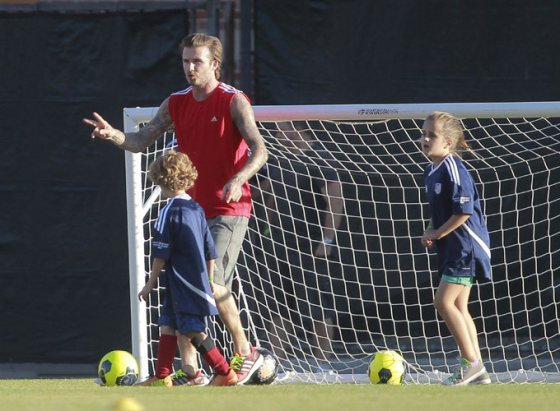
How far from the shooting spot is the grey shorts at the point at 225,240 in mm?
6262

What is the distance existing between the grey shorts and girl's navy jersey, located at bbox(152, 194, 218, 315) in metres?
0.15

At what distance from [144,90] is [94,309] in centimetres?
160

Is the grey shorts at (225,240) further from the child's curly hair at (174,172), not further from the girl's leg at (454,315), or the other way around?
the girl's leg at (454,315)

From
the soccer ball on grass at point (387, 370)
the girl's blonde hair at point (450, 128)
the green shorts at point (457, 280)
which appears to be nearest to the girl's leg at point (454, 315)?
the green shorts at point (457, 280)

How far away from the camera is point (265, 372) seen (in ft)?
21.3

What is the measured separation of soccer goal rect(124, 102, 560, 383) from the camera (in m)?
8.10

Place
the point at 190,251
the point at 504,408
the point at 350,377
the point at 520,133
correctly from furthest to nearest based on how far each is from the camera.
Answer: the point at 520,133, the point at 350,377, the point at 190,251, the point at 504,408

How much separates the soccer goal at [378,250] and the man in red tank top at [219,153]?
1.60 m

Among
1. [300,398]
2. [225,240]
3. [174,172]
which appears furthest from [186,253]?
[300,398]

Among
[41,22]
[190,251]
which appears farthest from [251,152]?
[41,22]

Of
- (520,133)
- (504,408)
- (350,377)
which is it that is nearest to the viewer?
(504,408)

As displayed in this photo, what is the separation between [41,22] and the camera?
872 cm

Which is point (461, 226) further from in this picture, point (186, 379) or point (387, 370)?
point (186, 379)

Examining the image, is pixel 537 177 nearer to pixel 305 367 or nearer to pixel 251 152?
pixel 305 367
